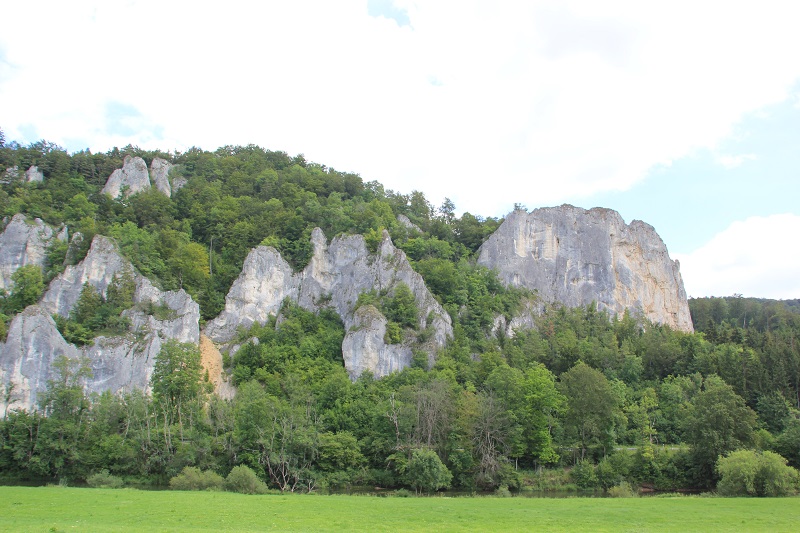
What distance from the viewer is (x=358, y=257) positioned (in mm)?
70812

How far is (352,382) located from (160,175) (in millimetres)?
40908

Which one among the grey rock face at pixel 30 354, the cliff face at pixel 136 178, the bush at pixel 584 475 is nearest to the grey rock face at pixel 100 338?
the grey rock face at pixel 30 354

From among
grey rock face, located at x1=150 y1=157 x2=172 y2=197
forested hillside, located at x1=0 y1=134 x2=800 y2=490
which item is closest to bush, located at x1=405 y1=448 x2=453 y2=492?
forested hillside, located at x1=0 y1=134 x2=800 y2=490

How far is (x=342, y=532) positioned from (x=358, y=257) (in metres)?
52.4

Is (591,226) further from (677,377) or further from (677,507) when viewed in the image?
(677,507)

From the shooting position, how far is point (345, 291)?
226 feet

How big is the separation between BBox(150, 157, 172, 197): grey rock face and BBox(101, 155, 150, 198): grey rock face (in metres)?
1.33

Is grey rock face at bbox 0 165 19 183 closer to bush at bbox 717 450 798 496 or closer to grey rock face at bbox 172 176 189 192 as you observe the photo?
grey rock face at bbox 172 176 189 192

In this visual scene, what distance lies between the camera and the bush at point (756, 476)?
3372cm

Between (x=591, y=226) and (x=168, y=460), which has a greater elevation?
(x=591, y=226)

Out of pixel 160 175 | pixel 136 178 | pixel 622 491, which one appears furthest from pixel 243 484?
pixel 160 175

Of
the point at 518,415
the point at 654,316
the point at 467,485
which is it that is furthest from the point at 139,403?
the point at 654,316

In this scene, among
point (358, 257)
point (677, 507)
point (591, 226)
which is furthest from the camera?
point (591, 226)

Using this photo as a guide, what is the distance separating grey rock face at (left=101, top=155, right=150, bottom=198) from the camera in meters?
73.6
